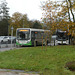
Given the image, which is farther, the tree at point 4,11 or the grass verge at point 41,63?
the tree at point 4,11

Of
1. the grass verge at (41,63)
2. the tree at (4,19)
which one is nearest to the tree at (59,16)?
the grass verge at (41,63)

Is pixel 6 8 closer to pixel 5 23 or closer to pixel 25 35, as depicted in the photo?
pixel 5 23

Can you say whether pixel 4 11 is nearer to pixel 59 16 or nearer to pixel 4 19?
pixel 4 19

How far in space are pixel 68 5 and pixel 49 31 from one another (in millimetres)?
3912

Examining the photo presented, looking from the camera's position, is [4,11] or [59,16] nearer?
[59,16]

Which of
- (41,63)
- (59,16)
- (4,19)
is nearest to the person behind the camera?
(41,63)

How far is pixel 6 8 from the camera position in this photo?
83.0 m

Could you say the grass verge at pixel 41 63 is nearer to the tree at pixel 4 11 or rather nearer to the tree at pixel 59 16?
the tree at pixel 59 16

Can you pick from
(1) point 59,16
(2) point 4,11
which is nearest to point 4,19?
(2) point 4,11

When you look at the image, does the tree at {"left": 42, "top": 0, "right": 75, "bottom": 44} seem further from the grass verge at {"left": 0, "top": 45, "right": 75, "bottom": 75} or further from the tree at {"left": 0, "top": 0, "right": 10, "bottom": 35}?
the tree at {"left": 0, "top": 0, "right": 10, "bottom": 35}

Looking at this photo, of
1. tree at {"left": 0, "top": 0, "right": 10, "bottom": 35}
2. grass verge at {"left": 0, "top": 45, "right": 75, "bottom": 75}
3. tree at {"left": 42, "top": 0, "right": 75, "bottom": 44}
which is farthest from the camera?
tree at {"left": 0, "top": 0, "right": 10, "bottom": 35}

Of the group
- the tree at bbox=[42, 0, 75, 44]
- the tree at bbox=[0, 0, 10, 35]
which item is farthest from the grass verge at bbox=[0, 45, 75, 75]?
the tree at bbox=[0, 0, 10, 35]

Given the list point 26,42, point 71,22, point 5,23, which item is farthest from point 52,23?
point 5,23

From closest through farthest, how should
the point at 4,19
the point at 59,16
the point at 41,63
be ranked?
the point at 41,63 → the point at 59,16 → the point at 4,19
